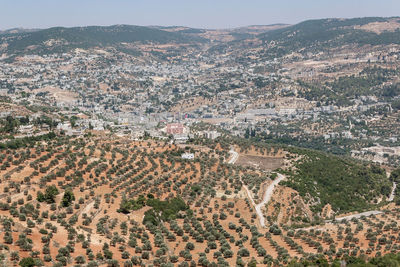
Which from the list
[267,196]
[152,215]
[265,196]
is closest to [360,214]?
[267,196]

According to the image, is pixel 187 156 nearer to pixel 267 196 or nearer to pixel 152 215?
pixel 267 196

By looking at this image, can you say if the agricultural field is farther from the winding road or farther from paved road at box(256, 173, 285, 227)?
paved road at box(256, 173, 285, 227)

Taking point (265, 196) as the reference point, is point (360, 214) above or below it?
below


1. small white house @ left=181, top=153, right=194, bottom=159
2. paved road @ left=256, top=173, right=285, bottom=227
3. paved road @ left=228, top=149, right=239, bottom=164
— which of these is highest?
small white house @ left=181, top=153, right=194, bottom=159

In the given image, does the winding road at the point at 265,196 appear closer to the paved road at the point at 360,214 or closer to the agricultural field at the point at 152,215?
the agricultural field at the point at 152,215

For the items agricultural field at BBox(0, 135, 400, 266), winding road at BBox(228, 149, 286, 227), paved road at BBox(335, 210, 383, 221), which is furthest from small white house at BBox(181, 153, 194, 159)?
paved road at BBox(335, 210, 383, 221)

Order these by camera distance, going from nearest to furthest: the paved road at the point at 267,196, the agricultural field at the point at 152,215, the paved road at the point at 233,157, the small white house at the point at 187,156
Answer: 1. the agricultural field at the point at 152,215
2. the paved road at the point at 267,196
3. the small white house at the point at 187,156
4. the paved road at the point at 233,157

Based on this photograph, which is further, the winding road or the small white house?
the small white house

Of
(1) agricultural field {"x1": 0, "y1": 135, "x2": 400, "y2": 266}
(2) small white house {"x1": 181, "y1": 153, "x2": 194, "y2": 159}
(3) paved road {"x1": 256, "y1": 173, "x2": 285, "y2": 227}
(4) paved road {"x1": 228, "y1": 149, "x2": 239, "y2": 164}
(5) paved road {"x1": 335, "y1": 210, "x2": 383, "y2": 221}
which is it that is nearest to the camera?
(1) agricultural field {"x1": 0, "y1": 135, "x2": 400, "y2": 266}

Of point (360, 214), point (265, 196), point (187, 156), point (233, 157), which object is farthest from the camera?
point (233, 157)

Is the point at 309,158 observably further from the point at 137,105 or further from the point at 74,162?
the point at 137,105

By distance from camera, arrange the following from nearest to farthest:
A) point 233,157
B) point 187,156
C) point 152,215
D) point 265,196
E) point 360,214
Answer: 1. point 152,215
2. point 360,214
3. point 265,196
4. point 187,156
5. point 233,157

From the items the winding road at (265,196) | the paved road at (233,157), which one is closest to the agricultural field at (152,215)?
the winding road at (265,196)

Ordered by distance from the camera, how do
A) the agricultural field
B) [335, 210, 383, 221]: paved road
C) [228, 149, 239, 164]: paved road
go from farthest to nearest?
[228, 149, 239, 164]: paved road
[335, 210, 383, 221]: paved road
the agricultural field
